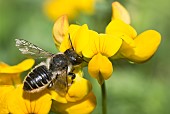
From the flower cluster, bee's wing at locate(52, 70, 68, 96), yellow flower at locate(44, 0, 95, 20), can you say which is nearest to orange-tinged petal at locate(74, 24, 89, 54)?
the flower cluster

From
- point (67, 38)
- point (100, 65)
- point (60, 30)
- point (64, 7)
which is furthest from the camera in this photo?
point (64, 7)

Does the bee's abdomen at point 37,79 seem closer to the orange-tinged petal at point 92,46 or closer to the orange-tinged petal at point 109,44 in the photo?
the orange-tinged petal at point 92,46

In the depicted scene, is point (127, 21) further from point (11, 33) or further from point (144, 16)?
point (11, 33)

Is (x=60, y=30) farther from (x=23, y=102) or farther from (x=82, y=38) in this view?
(x=23, y=102)

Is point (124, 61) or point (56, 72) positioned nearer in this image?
point (56, 72)

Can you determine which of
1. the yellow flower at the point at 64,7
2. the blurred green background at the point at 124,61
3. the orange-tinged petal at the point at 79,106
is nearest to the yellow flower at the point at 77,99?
the orange-tinged petal at the point at 79,106

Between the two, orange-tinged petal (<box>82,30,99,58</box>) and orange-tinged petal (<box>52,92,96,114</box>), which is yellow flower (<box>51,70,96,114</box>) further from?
orange-tinged petal (<box>82,30,99,58</box>)

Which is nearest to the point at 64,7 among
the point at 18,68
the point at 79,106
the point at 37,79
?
the point at 18,68

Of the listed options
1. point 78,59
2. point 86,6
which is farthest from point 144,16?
point 78,59
